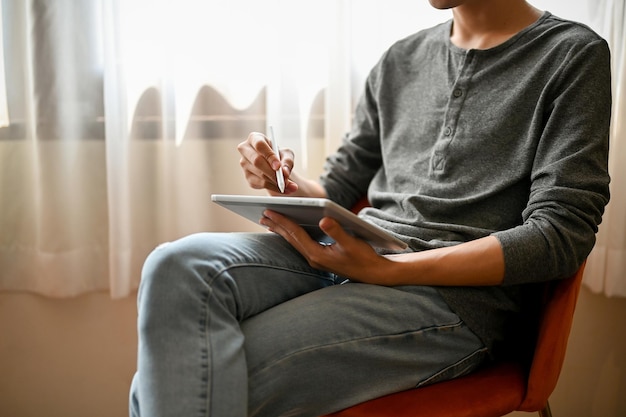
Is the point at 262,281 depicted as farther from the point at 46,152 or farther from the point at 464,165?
the point at 46,152

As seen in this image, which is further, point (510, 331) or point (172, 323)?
point (510, 331)

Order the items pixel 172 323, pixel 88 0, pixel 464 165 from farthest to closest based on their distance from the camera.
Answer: pixel 88 0, pixel 464 165, pixel 172 323

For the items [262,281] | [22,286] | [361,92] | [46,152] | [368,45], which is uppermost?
[368,45]

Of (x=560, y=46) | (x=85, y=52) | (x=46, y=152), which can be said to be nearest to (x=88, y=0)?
(x=85, y=52)

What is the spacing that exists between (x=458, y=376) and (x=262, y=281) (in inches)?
13.3

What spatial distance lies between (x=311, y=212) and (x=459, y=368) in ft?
1.16

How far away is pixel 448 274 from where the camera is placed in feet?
3.08

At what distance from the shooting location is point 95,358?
1568 mm

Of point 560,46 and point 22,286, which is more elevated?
point 560,46

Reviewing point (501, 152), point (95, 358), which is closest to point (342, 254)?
point (501, 152)

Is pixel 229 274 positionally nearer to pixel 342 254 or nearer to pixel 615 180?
pixel 342 254

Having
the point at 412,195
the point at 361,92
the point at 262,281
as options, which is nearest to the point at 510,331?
the point at 412,195

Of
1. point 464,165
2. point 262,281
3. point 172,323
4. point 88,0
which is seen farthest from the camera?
point 88,0

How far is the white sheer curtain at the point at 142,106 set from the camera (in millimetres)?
1384
